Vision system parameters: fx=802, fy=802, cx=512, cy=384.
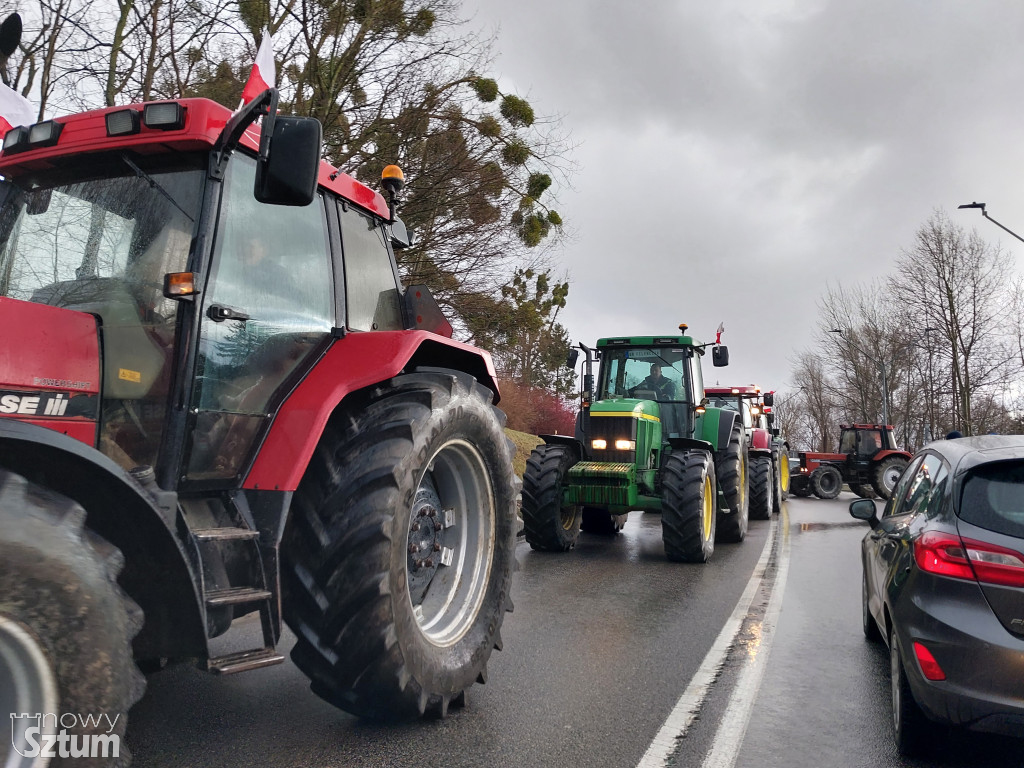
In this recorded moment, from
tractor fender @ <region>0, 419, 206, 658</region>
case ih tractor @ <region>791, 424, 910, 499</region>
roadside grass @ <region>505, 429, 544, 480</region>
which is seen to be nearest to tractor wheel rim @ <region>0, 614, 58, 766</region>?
tractor fender @ <region>0, 419, 206, 658</region>

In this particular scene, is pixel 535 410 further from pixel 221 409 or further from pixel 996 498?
pixel 221 409

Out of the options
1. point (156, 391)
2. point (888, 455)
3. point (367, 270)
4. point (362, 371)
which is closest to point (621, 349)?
point (367, 270)

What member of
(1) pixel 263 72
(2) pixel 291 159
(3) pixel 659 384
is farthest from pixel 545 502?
(2) pixel 291 159

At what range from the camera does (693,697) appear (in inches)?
160

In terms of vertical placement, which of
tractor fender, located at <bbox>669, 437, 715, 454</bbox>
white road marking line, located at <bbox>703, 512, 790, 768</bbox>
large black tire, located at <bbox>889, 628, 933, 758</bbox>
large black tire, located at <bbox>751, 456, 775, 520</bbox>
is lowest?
white road marking line, located at <bbox>703, 512, 790, 768</bbox>

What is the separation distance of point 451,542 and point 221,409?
4.71 ft

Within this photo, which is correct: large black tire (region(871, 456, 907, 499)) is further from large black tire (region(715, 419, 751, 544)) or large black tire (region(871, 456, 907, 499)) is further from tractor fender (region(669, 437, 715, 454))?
tractor fender (region(669, 437, 715, 454))

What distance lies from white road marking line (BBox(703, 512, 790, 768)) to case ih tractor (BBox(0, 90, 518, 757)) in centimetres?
114

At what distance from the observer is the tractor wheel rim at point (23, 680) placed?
1.92 metres

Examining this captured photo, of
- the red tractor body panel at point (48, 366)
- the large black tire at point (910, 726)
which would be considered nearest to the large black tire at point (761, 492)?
the large black tire at point (910, 726)

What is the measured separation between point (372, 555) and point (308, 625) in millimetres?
363

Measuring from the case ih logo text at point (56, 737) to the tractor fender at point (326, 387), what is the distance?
1.23 m

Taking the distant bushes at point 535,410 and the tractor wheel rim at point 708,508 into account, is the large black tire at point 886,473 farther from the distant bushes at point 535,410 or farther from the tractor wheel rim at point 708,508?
the tractor wheel rim at point 708,508

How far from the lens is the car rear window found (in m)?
3.09
